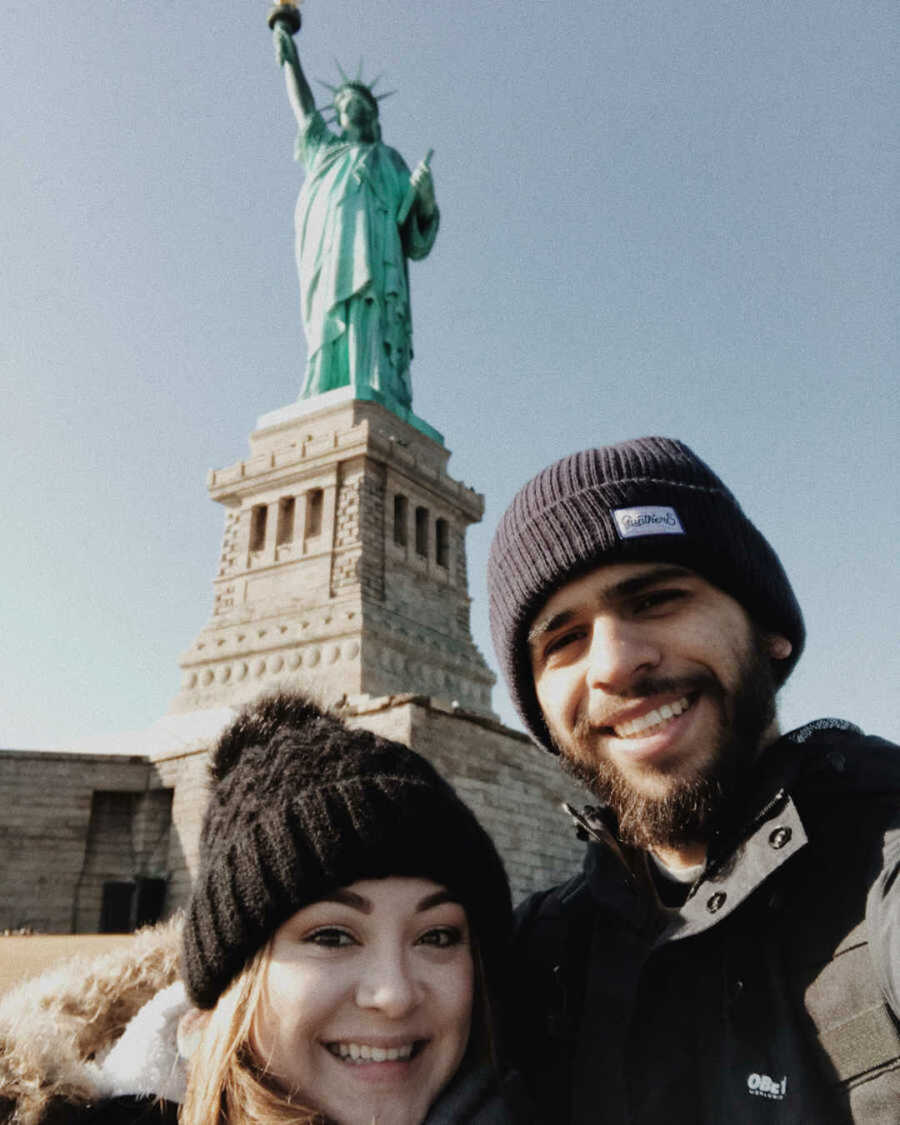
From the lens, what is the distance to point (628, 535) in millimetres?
2002

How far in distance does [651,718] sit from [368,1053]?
903 mm

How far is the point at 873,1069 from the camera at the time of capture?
4.41ft

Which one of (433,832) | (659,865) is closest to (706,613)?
(659,865)

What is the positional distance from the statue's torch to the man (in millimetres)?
28583

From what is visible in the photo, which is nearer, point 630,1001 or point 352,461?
point 630,1001

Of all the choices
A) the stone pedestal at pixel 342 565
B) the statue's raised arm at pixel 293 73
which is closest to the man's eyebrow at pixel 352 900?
the stone pedestal at pixel 342 565

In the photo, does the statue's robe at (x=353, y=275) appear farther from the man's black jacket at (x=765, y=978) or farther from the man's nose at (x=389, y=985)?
the man's black jacket at (x=765, y=978)

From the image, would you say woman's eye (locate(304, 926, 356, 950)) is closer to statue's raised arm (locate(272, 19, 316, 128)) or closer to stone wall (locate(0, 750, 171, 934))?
stone wall (locate(0, 750, 171, 934))

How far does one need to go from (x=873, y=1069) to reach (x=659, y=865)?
0.65 meters

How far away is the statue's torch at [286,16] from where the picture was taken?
2572cm

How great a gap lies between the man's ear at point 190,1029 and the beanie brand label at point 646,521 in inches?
58.8

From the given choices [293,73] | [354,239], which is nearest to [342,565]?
[354,239]

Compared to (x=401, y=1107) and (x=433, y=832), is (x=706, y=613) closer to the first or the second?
(x=433, y=832)

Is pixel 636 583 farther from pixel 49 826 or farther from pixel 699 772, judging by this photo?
pixel 49 826
